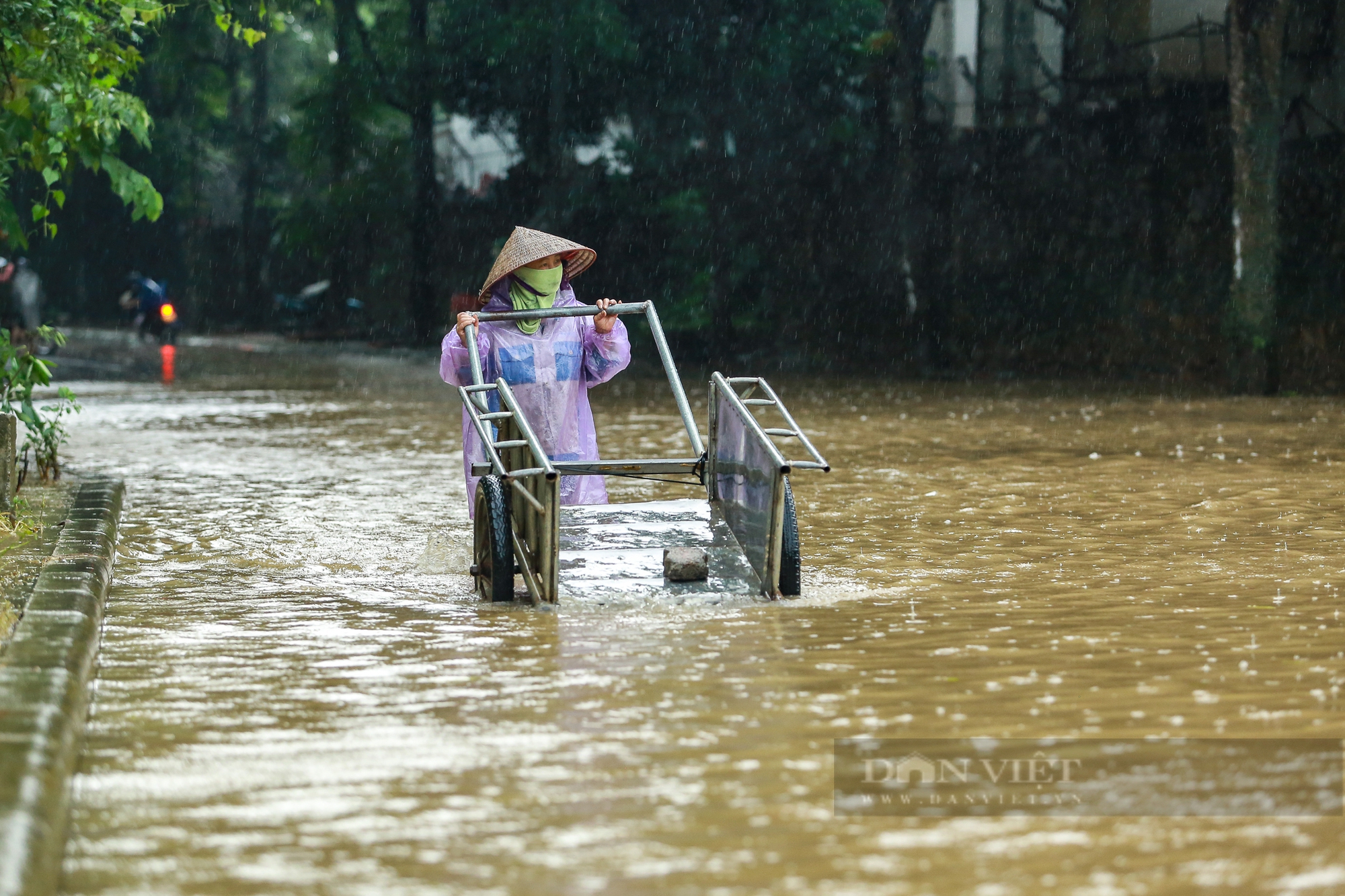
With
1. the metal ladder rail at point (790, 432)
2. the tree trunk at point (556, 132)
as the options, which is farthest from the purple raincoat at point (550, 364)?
the tree trunk at point (556, 132)

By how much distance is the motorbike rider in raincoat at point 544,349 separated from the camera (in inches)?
317

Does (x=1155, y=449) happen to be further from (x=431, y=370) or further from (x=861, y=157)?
(x=431, y=370)

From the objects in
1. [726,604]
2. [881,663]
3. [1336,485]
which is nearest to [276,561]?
[726,604]

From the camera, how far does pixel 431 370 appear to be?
2600 cm

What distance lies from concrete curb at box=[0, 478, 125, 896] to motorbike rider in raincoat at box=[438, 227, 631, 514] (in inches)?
81.8

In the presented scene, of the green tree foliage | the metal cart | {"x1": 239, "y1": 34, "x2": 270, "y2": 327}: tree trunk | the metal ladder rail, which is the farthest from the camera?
{"x1": 239, "y1": 34, "x2": 270, "y2": 327}: tree trunk

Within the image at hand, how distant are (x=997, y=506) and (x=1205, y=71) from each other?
14.2 meters

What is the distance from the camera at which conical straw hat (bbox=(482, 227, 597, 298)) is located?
314 inches

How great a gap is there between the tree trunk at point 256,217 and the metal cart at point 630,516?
36779mm

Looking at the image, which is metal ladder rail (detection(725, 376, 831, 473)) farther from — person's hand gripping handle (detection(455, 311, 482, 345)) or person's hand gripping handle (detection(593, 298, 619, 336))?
person's hand gripping handle (detection(455, 311, 482, 345))

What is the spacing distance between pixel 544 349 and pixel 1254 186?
13118mm

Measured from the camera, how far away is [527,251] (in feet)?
26.4

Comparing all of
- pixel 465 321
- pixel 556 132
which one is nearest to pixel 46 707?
pixel 465 321

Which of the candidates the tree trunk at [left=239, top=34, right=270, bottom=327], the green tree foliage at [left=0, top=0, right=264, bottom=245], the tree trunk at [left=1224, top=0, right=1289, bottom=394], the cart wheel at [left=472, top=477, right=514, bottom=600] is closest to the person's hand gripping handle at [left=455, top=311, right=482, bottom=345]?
the cart wheel at [left=472, top=477, right=514, bottom=600]
